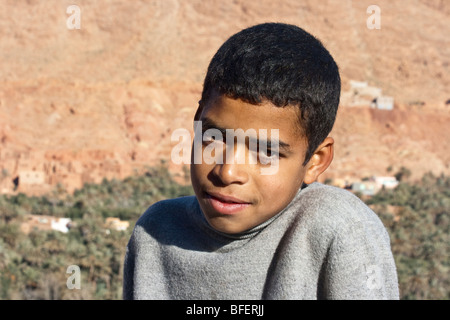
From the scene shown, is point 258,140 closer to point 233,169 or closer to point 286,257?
point 233,169

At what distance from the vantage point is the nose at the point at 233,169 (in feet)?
3.11

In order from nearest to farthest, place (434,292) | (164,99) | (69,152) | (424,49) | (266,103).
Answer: (266,103) < (434,292) < (69,152) < (164,99) < (424,49)

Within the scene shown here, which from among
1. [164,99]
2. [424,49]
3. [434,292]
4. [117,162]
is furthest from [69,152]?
[424,49]

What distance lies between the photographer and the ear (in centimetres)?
105

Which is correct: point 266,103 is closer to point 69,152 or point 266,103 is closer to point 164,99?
point 69,152

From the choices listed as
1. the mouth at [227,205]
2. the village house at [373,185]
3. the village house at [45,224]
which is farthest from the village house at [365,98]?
the mouth at [227,205]

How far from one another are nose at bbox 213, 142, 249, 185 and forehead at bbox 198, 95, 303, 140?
0.04 m

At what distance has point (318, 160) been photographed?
3.49 feet

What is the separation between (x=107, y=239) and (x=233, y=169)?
18536mm

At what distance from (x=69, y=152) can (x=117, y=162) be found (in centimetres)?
257

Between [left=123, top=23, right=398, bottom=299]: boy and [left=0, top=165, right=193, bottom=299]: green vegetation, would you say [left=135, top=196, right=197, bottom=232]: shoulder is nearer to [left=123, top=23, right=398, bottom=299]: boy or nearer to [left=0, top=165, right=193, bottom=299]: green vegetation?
[left=123, top=23, right=398, bottom=299]: boy

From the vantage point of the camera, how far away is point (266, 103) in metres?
0.95
